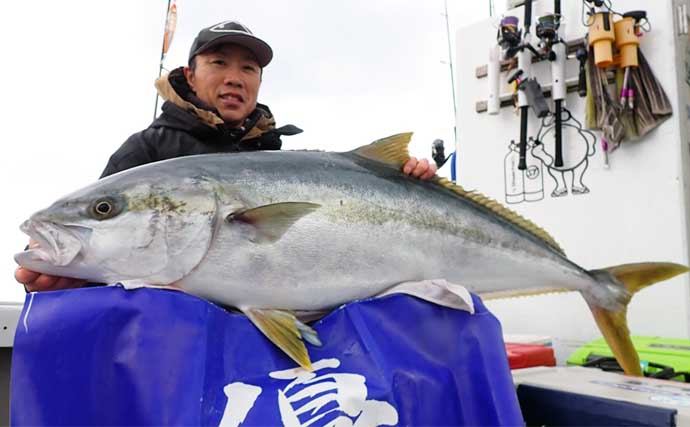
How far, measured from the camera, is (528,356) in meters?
2.59

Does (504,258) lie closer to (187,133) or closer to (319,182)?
(319,182)

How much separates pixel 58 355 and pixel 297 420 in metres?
0.48

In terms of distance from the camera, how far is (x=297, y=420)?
112 centimetres

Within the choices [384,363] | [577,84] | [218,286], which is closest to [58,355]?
[218,286]

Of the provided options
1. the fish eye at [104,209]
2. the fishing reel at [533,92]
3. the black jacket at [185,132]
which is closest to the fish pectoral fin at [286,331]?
the fish eye at [104,209]

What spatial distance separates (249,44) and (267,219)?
1.08m

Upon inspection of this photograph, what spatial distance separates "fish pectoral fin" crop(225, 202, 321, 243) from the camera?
1359 millimetres

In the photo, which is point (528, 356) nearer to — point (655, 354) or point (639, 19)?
point (655, 354)

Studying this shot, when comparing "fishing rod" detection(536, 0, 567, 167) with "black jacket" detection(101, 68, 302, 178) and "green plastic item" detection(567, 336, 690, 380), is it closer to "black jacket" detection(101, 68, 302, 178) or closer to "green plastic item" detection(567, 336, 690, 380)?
"green plastic item" detection(567, 336, 690, 380)

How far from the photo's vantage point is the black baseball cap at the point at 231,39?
213 centimetres

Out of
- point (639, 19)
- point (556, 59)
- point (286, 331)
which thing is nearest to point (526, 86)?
point (556, 59)

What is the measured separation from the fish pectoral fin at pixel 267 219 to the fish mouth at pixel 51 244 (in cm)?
35

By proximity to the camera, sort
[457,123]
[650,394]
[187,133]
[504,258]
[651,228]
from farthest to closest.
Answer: [457,123] → [651,228] → [187,133] → [650,394] → [504,258]

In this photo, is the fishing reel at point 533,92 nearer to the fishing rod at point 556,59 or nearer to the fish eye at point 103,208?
the fishing rod at point 556,59
